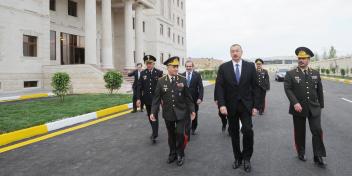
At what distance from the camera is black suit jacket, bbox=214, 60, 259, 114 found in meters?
4.91

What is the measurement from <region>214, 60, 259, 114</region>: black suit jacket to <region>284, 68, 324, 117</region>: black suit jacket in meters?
0.80

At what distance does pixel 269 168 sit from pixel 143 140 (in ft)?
10.4

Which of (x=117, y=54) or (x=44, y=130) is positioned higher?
(x=117, y=54)

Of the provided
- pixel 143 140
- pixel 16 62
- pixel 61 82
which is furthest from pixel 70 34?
pixel 143 140

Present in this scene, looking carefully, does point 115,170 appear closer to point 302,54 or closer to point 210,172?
point 210,172

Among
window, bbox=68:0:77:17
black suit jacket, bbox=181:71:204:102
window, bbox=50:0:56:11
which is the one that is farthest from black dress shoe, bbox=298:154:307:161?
window, bbox=68:0:77:17

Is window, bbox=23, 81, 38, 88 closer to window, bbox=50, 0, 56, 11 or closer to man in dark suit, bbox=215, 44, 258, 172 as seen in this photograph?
window, bbox=50, 0, 56, 11

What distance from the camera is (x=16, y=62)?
21453mm

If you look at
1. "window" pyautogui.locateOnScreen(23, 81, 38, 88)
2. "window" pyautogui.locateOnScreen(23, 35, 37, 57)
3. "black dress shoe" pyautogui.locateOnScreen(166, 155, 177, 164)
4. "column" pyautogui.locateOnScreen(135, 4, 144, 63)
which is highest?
"column" pyautogui.locateOnScreen(135, 4, 144, 63)

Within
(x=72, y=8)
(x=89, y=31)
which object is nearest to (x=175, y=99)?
(x=89, y=31)

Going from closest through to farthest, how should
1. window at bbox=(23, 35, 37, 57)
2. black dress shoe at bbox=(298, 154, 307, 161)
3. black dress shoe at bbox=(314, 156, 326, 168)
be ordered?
1. black dress shoe at bbox=(314, 156, 326, 168)
2. black dress shoe at bbox=(298, 154, 307, 161)
3. window at bbox=(23, 35, 37, 57)

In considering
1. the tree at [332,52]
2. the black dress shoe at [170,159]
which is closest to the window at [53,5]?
the black dress shoe at [170,159]

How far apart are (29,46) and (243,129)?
2159 cm

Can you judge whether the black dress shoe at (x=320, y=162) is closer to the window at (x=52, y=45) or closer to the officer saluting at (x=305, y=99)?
the officer saluting at (x=305, y=99)
